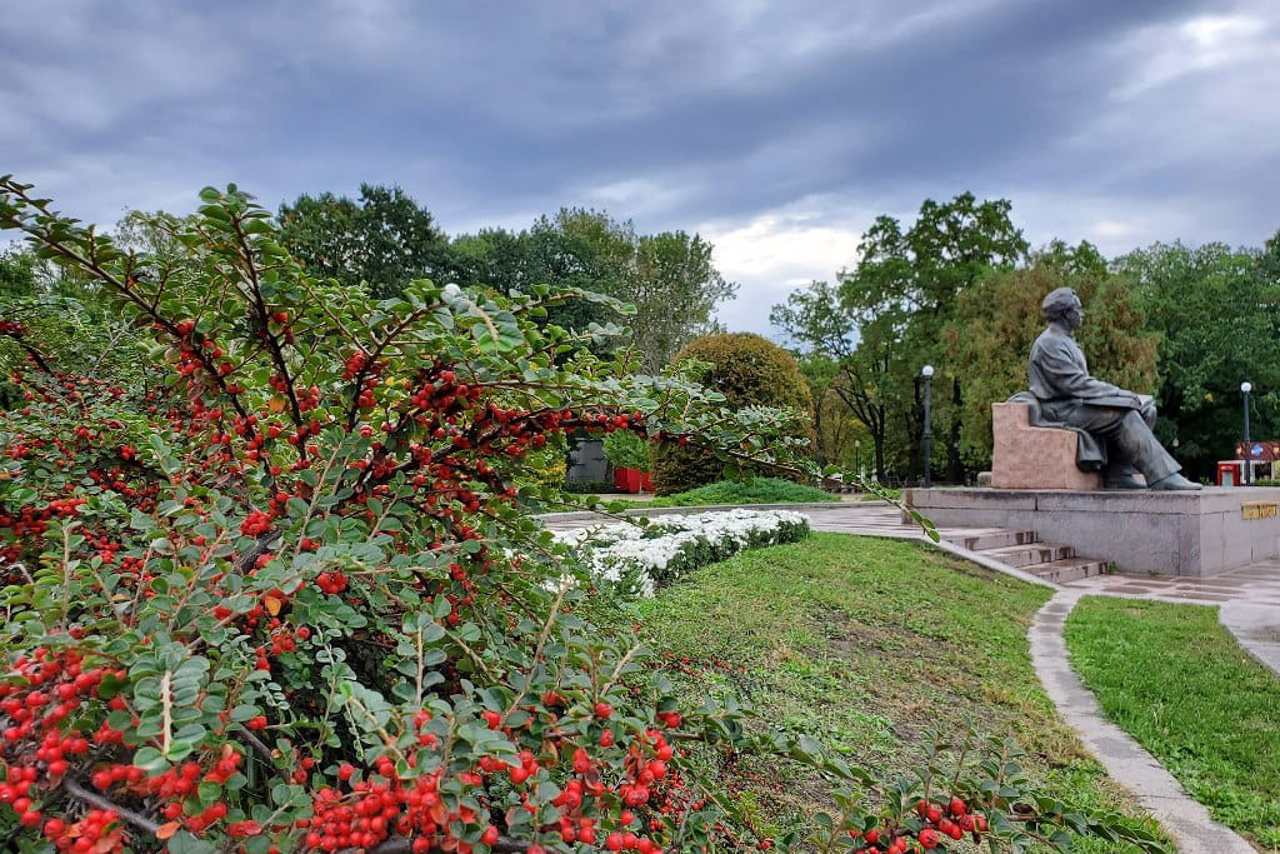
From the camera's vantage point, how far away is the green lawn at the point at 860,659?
9.43 ft

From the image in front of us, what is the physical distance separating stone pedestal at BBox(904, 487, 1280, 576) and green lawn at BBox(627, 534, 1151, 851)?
2556mm

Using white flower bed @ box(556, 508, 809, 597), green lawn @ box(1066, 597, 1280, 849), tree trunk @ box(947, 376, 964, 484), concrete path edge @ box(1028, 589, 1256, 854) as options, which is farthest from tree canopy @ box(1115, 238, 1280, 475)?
concrete path edge @ box(1028, 589, 1256, 854)

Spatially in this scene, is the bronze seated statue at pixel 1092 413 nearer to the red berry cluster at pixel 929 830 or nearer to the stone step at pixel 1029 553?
the stone step at pixel 1029 553

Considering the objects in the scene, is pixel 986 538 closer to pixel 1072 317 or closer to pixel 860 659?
pixel 1072 317

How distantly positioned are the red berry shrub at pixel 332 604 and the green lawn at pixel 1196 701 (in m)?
2.35

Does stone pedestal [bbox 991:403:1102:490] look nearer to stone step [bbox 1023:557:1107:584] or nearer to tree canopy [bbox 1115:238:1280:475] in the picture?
stone step [bbox 1023:557:1107:584]

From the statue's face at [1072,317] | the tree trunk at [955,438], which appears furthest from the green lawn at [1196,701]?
the tree trunk at [955,438]

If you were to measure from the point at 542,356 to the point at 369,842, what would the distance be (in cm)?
70

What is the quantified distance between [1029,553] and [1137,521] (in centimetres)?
131

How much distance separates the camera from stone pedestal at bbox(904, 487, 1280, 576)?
836 centimetres

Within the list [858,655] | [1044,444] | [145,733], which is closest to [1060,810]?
[145,733]

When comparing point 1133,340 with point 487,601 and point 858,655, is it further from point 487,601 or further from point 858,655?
point 487,601

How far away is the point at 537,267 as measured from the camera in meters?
25.1

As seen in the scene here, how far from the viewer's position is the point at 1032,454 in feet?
30.8
